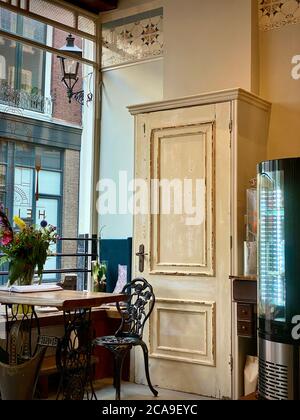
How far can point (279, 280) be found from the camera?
2.93m

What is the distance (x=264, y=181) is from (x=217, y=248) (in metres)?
1.40

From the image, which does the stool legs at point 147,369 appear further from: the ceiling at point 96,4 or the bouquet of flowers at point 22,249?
the ceiling at point 96,4

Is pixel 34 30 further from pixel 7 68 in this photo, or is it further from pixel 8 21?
pixel 7 68

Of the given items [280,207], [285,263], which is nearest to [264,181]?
[280,207]

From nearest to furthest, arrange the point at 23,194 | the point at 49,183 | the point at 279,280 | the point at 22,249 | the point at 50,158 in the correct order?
the point at 279,280 < the point at 22,249 < the point at 23,194 < the point at 49,183 < the point at 50,158

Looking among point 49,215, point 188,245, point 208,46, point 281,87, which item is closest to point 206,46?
point 208,46

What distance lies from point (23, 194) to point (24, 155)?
402mm

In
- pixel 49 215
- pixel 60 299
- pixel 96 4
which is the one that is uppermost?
pixel 96 4

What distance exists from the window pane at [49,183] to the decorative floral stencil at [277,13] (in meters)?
2.37

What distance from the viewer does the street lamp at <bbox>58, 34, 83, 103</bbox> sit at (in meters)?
5.58

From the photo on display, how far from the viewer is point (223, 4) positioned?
4848 mm

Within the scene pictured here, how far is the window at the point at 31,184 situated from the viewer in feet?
16.9

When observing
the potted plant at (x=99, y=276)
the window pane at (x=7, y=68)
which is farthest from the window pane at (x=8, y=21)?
the potted plant at (x=99, y=276)

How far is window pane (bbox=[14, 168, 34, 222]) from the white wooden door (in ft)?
3.48
